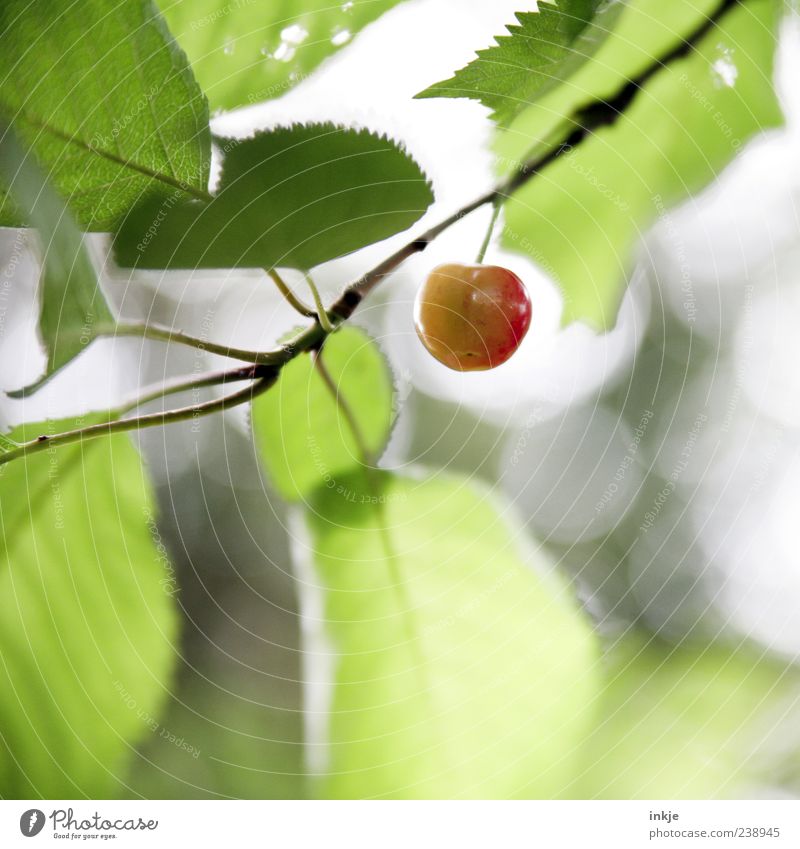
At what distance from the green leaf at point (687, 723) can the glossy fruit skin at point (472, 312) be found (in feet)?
0.65

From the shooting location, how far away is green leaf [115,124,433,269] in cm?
33

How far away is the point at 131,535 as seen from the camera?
37cm

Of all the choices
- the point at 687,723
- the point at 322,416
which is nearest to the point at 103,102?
the point at 322,416

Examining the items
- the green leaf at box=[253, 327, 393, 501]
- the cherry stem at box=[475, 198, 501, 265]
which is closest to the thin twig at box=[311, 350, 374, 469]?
the green leaf at box=[253, 327, 393, 501]

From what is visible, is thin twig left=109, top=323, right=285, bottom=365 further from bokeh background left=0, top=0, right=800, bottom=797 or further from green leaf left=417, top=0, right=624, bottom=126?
green leaf left=417, top=0, right=624, bottom=126

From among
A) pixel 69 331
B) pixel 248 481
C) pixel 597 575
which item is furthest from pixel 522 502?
pixel 69 331

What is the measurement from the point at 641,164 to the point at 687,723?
34cm

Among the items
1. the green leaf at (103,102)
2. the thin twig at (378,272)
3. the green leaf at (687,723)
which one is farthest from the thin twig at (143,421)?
the green leaf at (687,723)

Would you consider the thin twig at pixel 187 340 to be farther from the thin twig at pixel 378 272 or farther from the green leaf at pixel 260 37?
the green leaf at pixel 260 37

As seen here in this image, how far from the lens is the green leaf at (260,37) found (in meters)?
0.35

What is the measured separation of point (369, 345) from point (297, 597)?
0.51 feet

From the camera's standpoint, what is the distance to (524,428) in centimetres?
37

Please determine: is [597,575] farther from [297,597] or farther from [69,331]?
[69,331]

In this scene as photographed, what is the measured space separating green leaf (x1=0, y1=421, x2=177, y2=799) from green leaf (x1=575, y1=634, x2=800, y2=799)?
267mm
